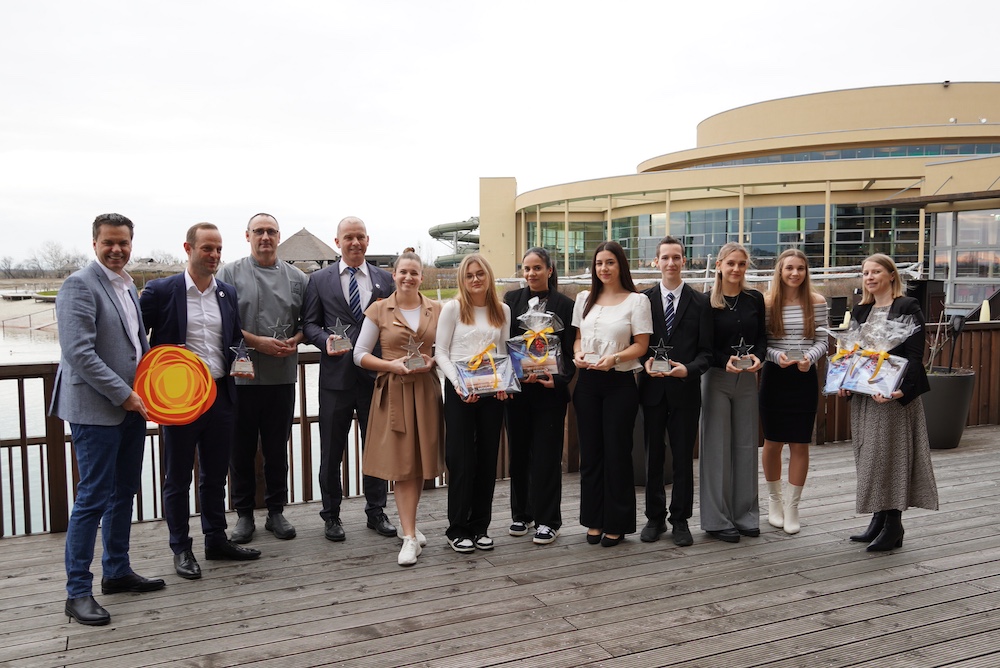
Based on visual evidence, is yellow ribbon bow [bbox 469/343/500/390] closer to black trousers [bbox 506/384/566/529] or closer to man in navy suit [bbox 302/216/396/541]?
black trousers [bbox 506/384/566/529]

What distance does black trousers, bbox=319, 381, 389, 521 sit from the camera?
15.1ft

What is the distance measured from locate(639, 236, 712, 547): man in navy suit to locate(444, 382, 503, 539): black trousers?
940 mm

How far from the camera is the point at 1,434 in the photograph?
5488 mm

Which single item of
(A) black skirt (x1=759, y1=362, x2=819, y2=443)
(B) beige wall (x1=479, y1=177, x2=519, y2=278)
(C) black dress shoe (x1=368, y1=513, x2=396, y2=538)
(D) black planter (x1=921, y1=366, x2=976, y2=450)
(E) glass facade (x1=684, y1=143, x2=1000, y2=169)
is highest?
(E) glass facade (x1=684, y1=143, x2=1000, y2=169)

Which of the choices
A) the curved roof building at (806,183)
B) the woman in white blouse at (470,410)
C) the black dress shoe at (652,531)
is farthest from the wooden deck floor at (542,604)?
the curved roof building at (806,183)

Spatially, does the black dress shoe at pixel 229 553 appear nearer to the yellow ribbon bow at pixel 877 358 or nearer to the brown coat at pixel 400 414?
the brown coat at pixel 400 414

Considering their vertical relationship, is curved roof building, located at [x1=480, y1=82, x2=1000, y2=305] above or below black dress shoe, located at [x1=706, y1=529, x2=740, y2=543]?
above

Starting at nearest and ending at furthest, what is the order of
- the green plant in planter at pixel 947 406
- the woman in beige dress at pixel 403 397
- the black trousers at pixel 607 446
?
1. the woman in beige dress at pixel 403 397
2. the black trousers at pixel 607 446
3. the green plant in planter at pixel 947 406

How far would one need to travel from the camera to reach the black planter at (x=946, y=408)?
6941mm

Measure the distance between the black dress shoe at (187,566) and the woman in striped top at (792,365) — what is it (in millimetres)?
3423

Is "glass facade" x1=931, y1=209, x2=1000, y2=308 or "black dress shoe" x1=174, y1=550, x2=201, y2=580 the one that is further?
"glass facade" x1=931, y1=209, x2=1000, y2=308

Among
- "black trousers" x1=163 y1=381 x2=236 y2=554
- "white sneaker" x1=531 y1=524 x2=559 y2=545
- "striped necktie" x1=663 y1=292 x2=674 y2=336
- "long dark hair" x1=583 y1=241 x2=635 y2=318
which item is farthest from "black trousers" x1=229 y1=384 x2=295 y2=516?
"striped necktie" x1=663 y1=292 x2=674 y2=336

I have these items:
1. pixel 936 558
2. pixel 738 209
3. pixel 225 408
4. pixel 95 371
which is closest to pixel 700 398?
→ pixel 936 558

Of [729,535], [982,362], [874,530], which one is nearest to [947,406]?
[982,362]
